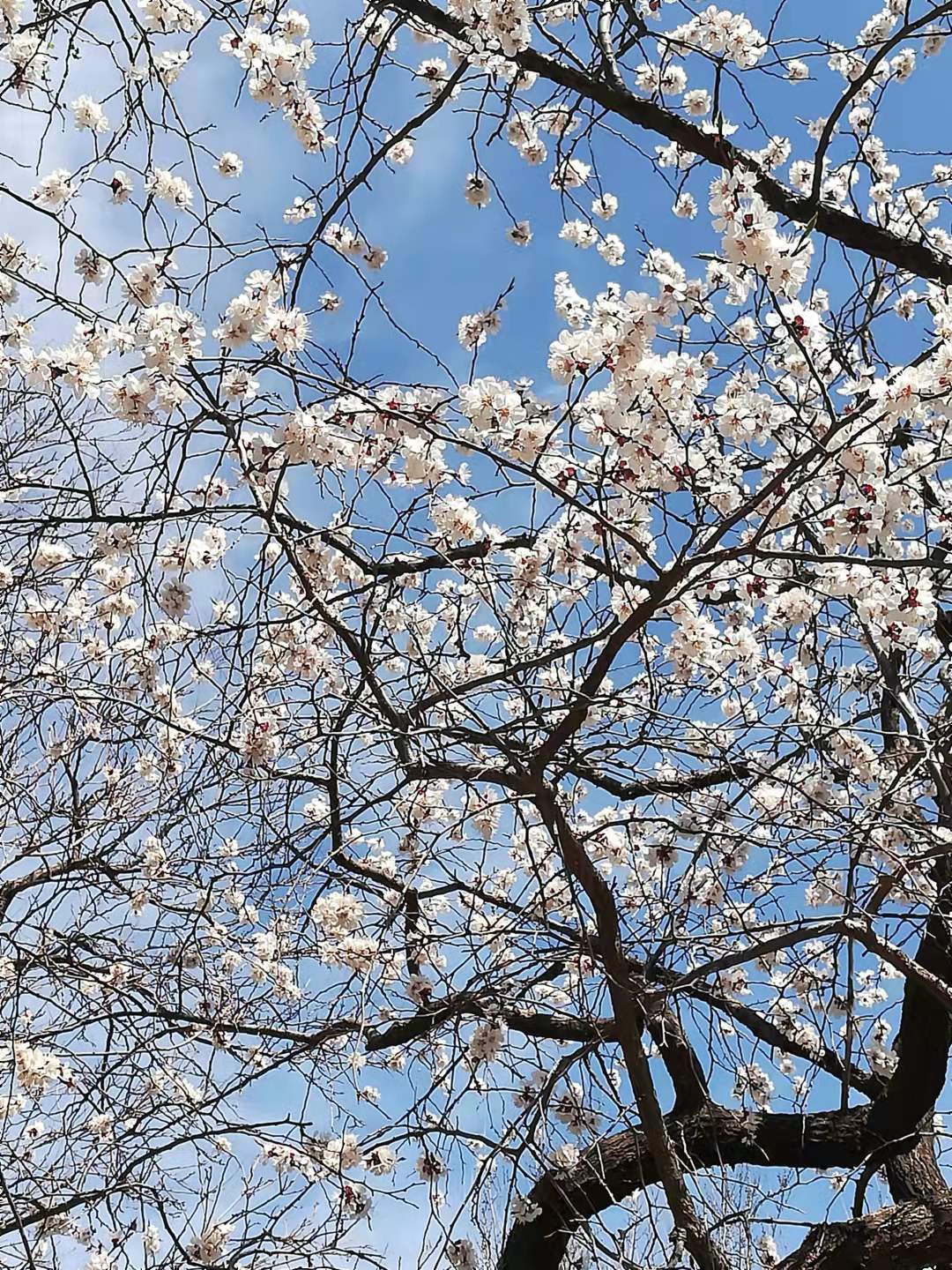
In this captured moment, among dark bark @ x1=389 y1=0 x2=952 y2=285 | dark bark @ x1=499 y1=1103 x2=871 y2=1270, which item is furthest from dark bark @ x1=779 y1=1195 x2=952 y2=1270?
dark bark @ x1=389 y1=0 x2=952 y2=285

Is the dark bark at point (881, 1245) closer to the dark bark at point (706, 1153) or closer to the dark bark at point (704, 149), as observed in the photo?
the dark bark at point (706, 1153)

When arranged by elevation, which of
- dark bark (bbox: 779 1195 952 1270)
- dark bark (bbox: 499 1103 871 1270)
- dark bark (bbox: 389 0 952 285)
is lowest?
dark bark (bbox: 779 1195 952 1270)

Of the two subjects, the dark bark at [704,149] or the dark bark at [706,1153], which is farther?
the dark bark at [706,1153]

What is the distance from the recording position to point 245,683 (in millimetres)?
2688

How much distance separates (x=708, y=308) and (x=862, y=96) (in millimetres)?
2636

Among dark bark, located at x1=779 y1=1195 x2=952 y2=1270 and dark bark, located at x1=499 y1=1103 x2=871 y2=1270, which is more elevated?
dark bark, located at x1=499 y1=1103 x2=871 y2=1270

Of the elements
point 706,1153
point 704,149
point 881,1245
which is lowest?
point 881,1245

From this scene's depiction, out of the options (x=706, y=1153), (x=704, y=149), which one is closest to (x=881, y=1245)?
(x=706, y=1153)

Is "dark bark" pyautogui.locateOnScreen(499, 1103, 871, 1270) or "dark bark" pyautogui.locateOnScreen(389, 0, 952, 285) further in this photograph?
"dark bark" pyautogui.locateOnScreen(499, 1103, 871, 1270)

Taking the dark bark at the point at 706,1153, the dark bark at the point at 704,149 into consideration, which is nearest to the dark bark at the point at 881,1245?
the dark bark at the point at 706,1153

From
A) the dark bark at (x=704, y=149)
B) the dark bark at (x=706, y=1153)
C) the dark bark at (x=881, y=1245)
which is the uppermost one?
the dark bark at (x=704, y=149)

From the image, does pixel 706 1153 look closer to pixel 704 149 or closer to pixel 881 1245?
pixel 881 1245

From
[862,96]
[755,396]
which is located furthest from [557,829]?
[862,96]

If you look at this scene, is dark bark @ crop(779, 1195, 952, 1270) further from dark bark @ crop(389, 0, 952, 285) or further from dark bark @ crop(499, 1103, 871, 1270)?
dark bark @ crop(389, 0, 952, 285)
